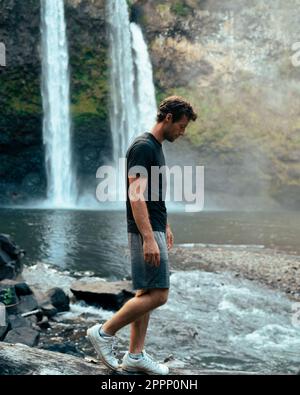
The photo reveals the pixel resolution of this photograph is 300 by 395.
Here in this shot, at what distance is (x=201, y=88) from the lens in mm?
39031

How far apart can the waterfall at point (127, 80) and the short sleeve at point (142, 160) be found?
1321 inches

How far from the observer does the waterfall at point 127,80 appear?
1487 inches

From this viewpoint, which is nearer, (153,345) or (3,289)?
(153,345)

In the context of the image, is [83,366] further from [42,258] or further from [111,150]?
[111,150]

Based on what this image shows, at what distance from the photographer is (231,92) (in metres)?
38.9

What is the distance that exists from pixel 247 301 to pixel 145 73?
2929 cm

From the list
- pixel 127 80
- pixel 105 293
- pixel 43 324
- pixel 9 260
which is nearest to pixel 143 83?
pixel 127 80

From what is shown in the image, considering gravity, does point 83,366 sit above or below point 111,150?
below

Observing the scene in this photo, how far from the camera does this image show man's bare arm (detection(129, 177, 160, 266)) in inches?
188

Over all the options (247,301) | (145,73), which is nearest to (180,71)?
(145,73)

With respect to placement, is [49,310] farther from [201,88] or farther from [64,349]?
[201,88]

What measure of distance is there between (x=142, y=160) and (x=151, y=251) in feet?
2.81

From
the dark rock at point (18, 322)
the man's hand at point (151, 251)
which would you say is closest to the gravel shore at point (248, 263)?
the dark rock at point (18, 322)

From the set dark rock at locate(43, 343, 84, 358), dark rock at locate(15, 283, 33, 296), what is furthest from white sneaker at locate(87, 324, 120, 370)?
dark rock at locate(15, 283, 33, 296)
